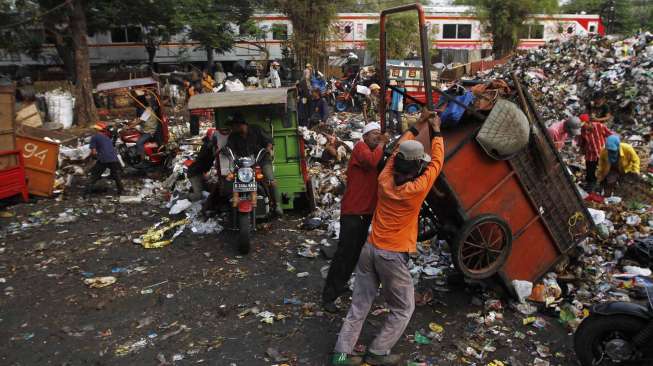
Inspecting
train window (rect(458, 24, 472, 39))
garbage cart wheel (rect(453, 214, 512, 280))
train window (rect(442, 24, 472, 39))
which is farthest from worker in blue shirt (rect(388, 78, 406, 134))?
train window (rect(458, 24, 472, 39))

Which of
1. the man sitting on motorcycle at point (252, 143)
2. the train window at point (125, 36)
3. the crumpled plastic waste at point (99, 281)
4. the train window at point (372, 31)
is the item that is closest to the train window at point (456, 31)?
the train window at point (372, 31)

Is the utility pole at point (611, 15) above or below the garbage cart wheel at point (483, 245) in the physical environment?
above

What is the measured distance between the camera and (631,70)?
10844mm

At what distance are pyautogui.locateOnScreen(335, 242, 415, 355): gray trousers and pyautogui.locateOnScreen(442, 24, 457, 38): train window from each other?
32177 mm

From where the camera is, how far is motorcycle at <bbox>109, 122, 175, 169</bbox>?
939 centimetres

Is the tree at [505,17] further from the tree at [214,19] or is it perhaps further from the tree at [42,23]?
the tree at [42,23]

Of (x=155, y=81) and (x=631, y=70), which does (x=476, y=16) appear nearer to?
(x=631, y=70)

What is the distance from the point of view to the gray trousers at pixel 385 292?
3287 mm

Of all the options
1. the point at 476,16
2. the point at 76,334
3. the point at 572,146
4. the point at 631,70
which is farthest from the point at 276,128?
the point at 476,16

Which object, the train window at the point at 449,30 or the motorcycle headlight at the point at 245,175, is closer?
A: the motorcycle headlight at the point at 245,175

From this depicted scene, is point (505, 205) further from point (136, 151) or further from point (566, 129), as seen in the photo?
point (136, 151)

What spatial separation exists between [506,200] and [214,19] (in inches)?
821

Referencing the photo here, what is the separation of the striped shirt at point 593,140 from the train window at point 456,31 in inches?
1077

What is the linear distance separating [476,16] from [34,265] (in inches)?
1235
